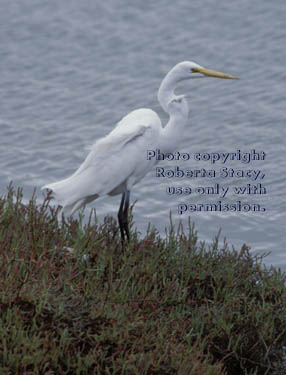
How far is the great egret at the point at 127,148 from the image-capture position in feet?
21.2

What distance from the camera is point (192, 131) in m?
11.2

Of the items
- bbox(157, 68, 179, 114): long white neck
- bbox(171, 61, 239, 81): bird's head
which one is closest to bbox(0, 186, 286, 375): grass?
bbox(157, 68, 179, 114): long white neck

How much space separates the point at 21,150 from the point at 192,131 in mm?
2326

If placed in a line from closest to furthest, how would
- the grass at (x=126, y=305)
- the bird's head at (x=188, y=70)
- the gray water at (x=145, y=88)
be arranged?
the grass at (x=126, y=305) < the bird's head at (x=188, y=70) < the gray water at (x=145, y=88)

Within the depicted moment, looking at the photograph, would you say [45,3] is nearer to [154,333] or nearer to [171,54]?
[171,54]

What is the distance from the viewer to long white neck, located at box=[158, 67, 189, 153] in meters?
6.50

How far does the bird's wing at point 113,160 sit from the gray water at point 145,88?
7.71 ft

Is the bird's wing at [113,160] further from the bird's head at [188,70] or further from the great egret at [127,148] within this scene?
the bird's head at [188,70]

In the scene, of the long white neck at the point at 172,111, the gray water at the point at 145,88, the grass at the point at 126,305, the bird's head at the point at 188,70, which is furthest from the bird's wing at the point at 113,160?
the gray water at the point at 145,88

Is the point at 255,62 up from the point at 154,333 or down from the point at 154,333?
up

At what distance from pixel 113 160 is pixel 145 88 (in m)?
6.33

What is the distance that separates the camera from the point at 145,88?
1270 cm

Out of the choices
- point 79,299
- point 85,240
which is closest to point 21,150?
point 85,240

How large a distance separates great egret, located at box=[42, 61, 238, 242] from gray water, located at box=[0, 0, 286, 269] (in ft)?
7.41
